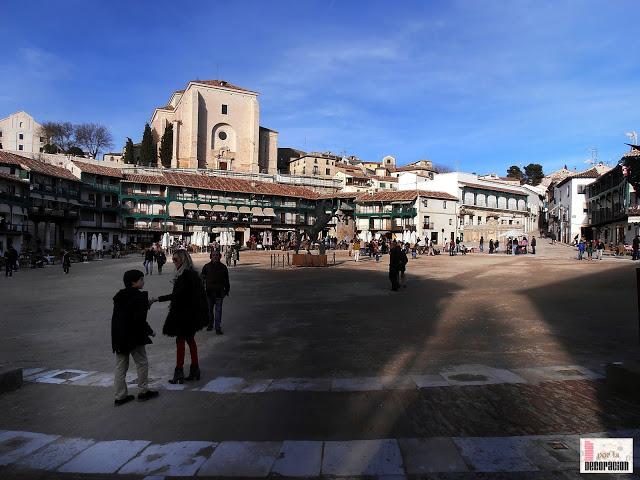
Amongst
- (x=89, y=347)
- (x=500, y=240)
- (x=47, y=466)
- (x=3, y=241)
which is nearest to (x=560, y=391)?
(x=47, y=466)

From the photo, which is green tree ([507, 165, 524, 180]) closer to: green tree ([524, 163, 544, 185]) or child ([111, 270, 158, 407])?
green tree ([524, 163, 544, 185])

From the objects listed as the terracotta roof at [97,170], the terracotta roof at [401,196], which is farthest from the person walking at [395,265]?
the terracotta roof at [97,170]

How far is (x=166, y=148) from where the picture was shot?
71.9m

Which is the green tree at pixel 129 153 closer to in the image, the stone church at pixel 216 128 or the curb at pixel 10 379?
the stone church at pixel 216 128

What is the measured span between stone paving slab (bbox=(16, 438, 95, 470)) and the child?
88 cm

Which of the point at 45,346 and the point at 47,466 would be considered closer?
the point at 47,466

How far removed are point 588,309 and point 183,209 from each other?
52614 mm

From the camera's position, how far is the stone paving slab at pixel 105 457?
3469mm

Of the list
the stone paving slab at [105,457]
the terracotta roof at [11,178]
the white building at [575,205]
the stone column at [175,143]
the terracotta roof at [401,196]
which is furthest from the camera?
the stone column at [175,143]

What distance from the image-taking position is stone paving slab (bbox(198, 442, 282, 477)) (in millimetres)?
3354

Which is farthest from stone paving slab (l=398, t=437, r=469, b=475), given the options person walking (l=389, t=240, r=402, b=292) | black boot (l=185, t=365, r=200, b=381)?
person walking (l=389, t=240, r=402, b=292)

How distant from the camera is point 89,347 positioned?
7488 mm

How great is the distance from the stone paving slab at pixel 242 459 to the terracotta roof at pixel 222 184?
183ft

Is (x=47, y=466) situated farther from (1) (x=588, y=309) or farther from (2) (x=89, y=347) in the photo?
(1) (x=588, y=309)
